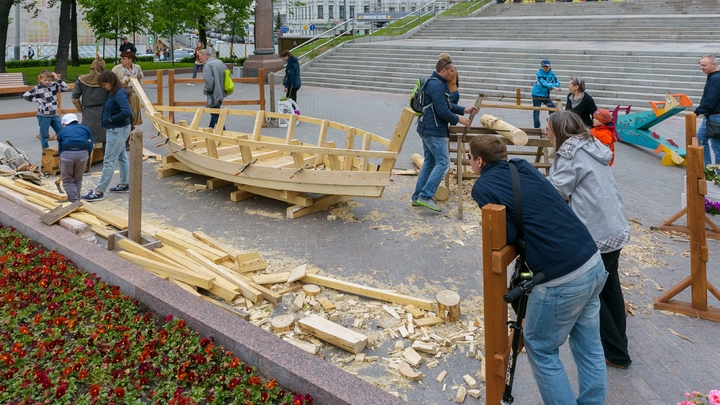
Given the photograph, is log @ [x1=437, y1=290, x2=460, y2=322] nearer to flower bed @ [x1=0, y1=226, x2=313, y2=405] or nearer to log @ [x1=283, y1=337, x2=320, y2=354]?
log @ [x1=283, y1=337, x2=320, y2=354]

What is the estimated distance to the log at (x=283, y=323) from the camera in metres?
4.71

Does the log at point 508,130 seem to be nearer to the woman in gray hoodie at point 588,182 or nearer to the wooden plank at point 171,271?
the woman in gray hoodie at point 588,182

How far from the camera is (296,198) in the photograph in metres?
7.69

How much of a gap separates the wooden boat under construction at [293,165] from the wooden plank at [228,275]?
180 cm

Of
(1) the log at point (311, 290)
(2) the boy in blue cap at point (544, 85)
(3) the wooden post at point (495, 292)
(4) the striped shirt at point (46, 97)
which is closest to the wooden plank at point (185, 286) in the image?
(1) the log at point (311, 290)

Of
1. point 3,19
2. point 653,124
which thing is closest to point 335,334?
point 653,124

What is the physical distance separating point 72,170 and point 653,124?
10241 millimetres

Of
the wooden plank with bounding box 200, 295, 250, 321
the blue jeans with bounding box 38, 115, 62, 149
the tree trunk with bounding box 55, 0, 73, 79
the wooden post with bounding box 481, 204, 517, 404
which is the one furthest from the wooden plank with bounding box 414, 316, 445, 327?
the tree trunk with bounding box 55, 0, 73, 79

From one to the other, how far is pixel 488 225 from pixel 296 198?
16.4 feet

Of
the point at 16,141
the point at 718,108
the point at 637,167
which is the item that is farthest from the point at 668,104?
the point at 16,141

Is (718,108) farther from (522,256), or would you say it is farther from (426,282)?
(522,256)

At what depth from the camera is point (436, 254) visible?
6.46 m

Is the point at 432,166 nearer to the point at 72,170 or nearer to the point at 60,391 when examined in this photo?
the point at 72,170

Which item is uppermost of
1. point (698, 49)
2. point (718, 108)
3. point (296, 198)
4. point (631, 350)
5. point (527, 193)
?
point (698, 49)
